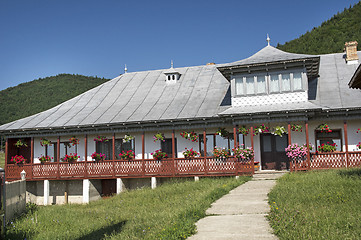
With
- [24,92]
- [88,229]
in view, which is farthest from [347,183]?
[24,92]

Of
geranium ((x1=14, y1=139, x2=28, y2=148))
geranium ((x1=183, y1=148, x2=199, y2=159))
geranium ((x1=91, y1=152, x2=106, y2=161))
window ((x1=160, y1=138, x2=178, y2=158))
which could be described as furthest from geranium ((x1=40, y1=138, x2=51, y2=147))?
geranium ((x1=183, y1=148, x2=199, y2=159))

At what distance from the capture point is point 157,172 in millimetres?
19625

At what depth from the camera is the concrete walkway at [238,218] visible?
6949mm

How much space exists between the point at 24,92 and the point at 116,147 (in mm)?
65415

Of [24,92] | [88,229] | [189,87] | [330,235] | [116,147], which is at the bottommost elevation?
[88,229]

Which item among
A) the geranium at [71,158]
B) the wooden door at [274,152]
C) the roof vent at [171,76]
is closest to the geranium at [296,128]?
the wooden door at [274,152]

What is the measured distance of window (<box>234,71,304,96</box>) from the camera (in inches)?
726

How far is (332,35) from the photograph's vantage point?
52594mm

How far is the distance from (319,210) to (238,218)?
181cm

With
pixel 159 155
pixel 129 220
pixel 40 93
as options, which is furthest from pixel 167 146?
pixel 40 93

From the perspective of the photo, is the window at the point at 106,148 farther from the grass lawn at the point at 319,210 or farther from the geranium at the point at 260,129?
the grass lawn at the point at 319,210

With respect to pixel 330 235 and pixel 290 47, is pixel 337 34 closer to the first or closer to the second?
pixel 290 47

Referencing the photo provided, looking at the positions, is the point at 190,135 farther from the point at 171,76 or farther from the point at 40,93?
the point at 40,93

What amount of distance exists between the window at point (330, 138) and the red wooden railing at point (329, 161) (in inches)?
55.1
